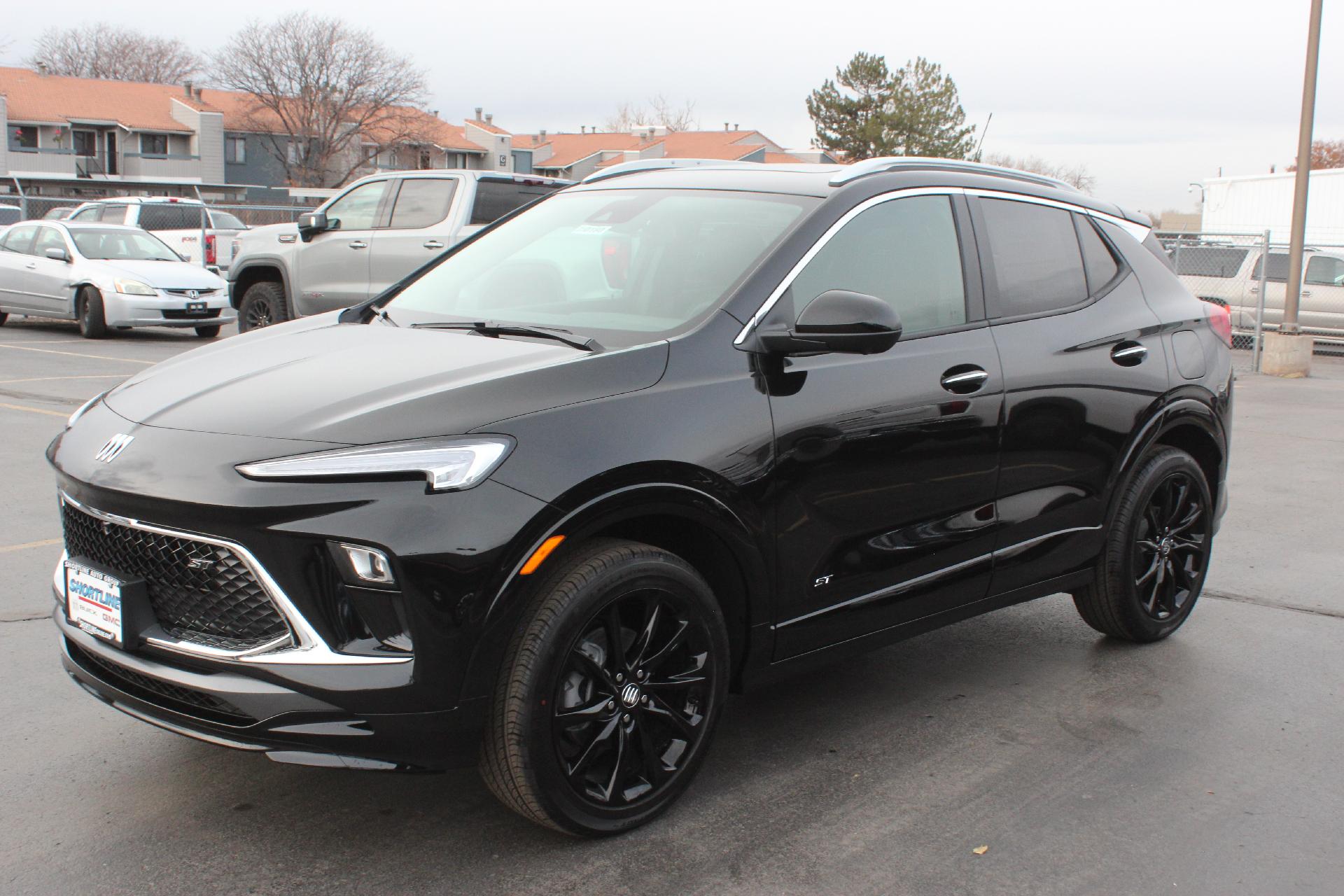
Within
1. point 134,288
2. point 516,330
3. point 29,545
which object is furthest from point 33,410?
point 516,330

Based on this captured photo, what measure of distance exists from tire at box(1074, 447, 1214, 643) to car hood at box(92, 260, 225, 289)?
47.0 feet

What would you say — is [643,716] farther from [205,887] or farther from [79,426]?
[79,426]

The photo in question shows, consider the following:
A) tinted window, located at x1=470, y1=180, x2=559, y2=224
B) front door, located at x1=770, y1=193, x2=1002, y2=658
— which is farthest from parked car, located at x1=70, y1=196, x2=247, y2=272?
front door, located at x1=770, y1=193, x2=1002, y2=658

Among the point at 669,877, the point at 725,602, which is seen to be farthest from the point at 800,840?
the point at 725,602

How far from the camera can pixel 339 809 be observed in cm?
352

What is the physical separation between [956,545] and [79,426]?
264 cm

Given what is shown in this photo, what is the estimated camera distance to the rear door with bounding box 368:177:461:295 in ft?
43.3

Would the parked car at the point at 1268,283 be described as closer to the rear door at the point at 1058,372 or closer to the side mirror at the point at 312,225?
the side mirror at the point at 312,225

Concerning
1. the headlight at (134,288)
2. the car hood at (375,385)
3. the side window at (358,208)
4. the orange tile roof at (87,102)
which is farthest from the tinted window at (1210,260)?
the orange tile roof at (87,102)

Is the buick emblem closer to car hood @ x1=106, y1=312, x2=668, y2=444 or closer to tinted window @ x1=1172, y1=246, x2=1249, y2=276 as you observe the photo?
car hood @ x1=106, y1=312, x2=668, y2=444

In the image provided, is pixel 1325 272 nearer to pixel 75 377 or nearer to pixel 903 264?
pixel 75 377

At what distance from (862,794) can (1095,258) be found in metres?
2.35

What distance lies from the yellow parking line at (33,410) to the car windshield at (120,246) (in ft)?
23.7

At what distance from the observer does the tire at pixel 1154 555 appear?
487 cm
